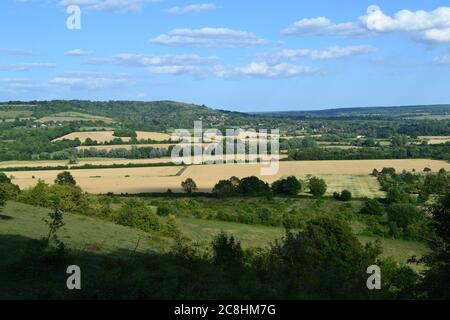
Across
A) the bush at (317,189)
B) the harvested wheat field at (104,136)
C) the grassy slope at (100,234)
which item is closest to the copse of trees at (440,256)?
the grassy slope at (100,234)

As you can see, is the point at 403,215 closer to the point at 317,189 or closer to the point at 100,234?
the point at 317,189

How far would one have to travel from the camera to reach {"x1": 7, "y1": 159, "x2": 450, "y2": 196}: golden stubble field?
71225 millimetres

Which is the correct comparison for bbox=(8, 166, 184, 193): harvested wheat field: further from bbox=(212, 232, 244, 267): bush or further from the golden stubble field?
bbox=(212, 232, 244, 267): bush

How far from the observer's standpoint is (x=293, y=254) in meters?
15.7

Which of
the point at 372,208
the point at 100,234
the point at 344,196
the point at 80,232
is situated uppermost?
the point at 80,232

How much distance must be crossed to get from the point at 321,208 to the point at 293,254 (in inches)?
1825

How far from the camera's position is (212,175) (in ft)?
264

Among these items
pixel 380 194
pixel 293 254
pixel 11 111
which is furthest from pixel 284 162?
pixel 11 111

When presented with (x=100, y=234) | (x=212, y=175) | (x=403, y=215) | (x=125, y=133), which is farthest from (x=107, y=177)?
(x=125, y=133)

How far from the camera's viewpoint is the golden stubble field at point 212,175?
234 feet

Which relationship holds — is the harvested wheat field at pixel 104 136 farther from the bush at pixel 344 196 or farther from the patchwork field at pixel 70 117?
the bush at pixel 344 196

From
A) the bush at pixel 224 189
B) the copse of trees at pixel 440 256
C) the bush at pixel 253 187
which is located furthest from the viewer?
the bush at pixel 253 187
